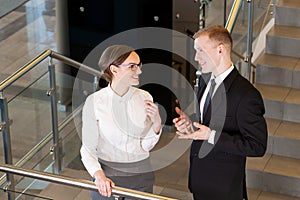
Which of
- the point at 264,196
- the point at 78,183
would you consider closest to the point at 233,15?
the point at 264,196

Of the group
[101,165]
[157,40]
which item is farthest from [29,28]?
[101,165]

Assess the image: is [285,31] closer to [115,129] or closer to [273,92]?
[273,92]

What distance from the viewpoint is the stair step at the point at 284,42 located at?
5.94m

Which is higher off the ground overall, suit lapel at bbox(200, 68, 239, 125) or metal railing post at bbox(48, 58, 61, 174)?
suit lapel at bbox(200, 68, 239, 125)

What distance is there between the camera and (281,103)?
562cm

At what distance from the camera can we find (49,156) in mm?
5770

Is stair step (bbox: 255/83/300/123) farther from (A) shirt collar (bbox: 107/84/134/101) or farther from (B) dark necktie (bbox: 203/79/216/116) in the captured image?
(A) shirt collar (bbox: 107/84/134/101)

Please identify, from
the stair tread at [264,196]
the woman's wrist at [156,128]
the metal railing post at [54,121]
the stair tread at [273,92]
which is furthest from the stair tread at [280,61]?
the woman's wrist at [156,128]

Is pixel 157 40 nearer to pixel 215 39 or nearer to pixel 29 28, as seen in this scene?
pixel 29 28

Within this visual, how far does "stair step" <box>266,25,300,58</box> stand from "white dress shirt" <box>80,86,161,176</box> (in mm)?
2426

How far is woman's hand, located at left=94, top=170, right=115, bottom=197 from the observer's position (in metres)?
3.60

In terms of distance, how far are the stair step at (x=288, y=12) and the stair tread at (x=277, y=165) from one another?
130 cm

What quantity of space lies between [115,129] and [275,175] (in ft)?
6.35

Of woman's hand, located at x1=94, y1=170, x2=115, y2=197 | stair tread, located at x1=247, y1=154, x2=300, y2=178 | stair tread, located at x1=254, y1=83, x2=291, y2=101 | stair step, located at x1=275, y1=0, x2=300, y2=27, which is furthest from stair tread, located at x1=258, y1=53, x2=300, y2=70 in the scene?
woman's hand, located at x1=94, y1=170, x2=115, y2=197
